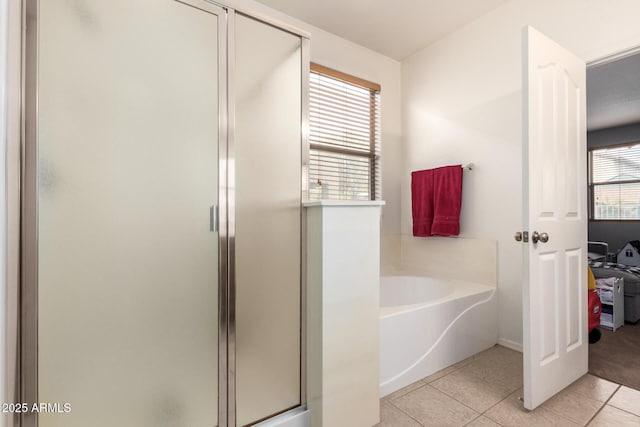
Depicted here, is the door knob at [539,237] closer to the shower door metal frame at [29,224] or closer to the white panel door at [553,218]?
the white panel door at [553,218]

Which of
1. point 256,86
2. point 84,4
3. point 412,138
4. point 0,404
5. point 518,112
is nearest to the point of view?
point 0,404

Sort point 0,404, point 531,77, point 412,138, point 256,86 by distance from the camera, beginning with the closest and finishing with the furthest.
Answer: point 0,404 → point 256,86 → point 531,77 → point 412,138

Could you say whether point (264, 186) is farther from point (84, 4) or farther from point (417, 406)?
point (417, 406)

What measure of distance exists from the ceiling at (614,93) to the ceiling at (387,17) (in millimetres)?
1077

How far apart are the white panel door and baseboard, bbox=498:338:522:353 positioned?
0.42 m

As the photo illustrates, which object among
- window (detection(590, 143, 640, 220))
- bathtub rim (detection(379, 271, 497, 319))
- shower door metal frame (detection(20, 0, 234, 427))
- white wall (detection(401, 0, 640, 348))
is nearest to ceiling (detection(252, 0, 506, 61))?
white wall (detection(401, 0, 640, 348))

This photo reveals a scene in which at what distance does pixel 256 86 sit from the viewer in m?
1.36

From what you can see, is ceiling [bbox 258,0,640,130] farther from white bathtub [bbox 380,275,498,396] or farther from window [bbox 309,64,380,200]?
white bathtub [bbox 380,275,498,396]

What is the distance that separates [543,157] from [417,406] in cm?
146

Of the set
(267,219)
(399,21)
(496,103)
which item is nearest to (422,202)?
(496,103)

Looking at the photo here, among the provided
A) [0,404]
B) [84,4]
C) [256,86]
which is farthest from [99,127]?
[0,404]

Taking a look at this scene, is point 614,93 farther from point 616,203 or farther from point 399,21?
point 399,21

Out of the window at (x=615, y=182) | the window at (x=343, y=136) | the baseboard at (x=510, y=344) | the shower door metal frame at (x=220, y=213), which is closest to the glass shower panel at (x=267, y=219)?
the shower door metal frame at (x=220, y=213)

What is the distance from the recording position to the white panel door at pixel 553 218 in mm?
1614
